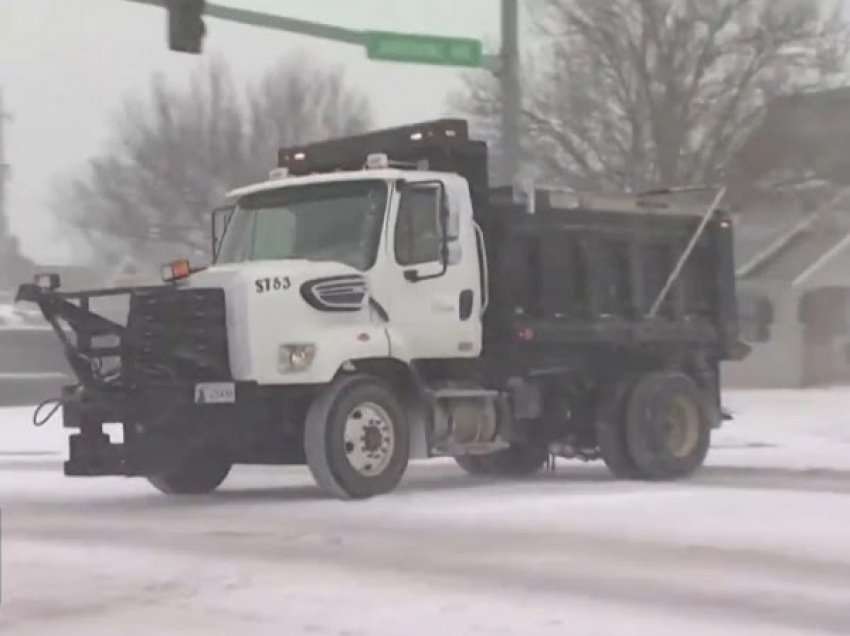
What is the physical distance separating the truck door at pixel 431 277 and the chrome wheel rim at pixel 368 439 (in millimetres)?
599

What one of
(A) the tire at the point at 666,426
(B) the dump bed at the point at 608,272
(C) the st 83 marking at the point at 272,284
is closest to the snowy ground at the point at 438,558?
(A) the tire at the point at 666,426

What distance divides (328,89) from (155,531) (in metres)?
33.5

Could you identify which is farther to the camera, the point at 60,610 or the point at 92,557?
the point at 92,557

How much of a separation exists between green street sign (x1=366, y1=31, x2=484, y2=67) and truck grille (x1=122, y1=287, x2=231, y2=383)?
8488mm

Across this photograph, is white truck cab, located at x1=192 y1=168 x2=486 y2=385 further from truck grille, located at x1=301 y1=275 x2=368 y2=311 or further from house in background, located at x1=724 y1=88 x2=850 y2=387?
house in background, located at x1=724 y1=88 x2=850 y2=387

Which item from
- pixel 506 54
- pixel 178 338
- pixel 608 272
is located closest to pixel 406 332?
pixel 178 338

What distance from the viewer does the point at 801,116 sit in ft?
117

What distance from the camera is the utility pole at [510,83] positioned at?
2103 cm

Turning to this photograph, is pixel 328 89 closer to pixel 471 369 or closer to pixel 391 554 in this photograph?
pixel 471 369

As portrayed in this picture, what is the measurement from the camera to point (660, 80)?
35094 millimetres

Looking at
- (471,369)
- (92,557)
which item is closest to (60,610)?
(92,557)

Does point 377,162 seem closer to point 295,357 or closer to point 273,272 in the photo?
point 273,272

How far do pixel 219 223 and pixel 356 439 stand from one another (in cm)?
305

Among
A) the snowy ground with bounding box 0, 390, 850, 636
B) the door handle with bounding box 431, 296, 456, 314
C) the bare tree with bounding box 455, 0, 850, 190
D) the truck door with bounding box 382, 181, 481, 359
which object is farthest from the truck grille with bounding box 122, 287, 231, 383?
the bare tree with bounding box 455, 0, 850, 190
